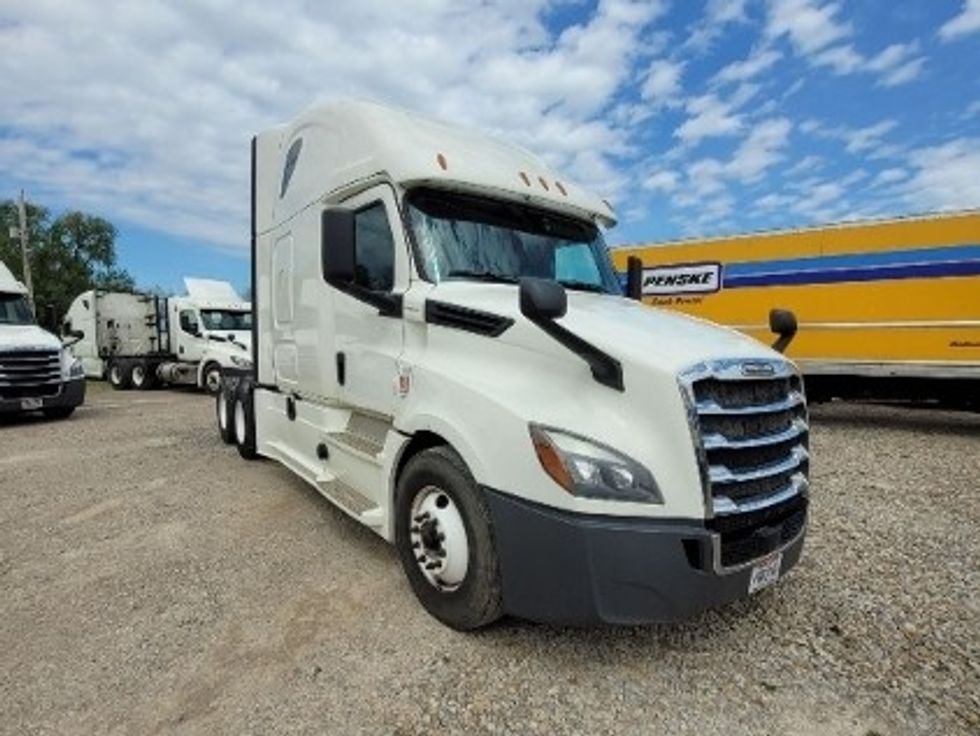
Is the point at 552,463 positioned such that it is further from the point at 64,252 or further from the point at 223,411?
the point at 64,252

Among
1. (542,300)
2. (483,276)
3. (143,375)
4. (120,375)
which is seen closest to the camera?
(542,300)

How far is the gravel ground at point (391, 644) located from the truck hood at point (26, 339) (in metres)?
7.01

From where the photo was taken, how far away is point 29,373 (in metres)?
11.8

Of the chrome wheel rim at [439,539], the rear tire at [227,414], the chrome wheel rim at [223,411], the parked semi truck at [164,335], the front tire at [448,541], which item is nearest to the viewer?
the front tire at [448,541]

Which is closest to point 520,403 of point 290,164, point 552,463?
point 552,463

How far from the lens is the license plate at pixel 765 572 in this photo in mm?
3184

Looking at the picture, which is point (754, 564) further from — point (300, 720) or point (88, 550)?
point (88, 550)

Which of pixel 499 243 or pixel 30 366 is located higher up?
pixel 499 243

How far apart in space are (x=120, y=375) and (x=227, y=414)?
603 inches

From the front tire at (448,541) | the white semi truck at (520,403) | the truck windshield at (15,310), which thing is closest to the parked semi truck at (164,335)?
the truck windshield at (15,310)

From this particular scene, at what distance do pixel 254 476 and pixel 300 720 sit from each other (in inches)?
190

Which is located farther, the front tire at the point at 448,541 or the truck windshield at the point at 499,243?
the truck windshield at the point at 499,243

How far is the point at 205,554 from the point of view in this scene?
487 centimetres

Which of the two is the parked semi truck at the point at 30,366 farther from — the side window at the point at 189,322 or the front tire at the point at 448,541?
the front tire at the point at 448,541
